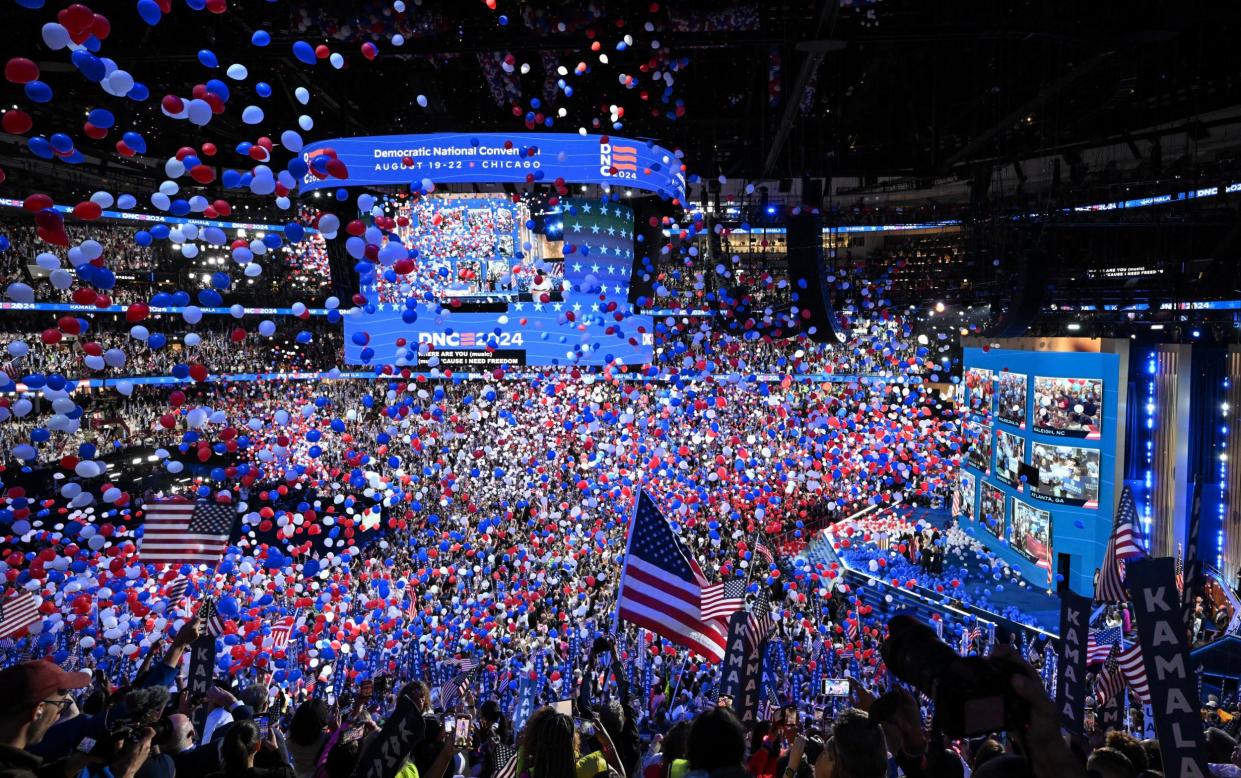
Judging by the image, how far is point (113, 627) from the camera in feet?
26.8

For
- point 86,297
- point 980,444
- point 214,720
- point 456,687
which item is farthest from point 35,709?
point 980,444

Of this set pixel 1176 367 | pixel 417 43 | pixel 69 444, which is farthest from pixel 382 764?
pixel 69 444

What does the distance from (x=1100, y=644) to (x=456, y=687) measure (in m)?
6.22

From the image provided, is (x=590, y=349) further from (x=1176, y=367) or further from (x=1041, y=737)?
(x=1041, y=737)

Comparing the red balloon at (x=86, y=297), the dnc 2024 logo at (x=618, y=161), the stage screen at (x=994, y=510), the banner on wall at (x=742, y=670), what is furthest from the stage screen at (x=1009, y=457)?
the red balloon at (x=86, y=297)

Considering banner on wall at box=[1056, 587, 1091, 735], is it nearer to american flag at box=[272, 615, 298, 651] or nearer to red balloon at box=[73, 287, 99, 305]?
red balloon at box=[73, 287, 99, 305]

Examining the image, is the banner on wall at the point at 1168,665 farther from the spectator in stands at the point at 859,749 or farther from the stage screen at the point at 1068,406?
the stage screen at the point at 1068,406

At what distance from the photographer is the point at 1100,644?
718cm

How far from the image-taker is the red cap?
2266 mm

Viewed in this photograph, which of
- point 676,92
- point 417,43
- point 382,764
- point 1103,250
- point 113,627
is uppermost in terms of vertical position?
point 676,92

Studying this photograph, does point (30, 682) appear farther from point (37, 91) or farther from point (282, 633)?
point (282, 633)

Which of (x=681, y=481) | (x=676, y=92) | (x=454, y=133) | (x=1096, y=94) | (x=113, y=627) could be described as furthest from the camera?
(x=681, y=481)

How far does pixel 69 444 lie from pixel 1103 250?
72.4 ft

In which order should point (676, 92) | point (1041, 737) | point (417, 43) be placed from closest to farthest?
point (1041, 737) → point (417, 43) → point (676, 92)
